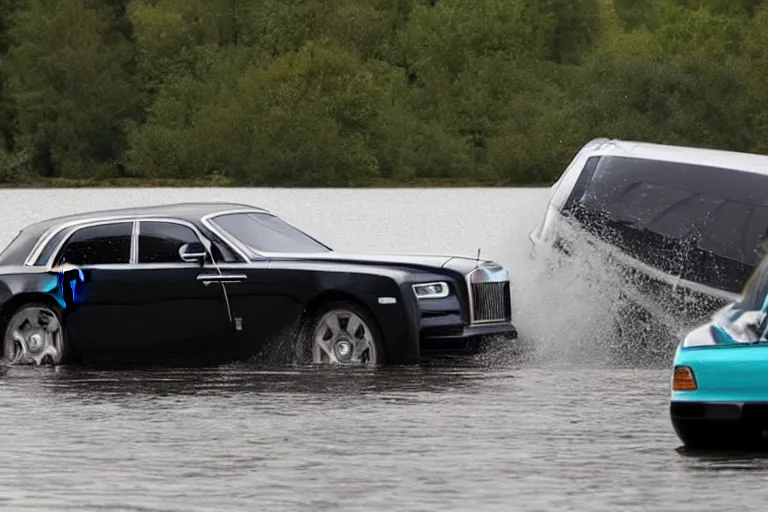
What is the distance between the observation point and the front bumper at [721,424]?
11461mm

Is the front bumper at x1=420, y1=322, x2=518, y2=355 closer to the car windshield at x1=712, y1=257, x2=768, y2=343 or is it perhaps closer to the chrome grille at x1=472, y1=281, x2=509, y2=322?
the chrome grille at x1=472, y1=281, x2=509, y2=322

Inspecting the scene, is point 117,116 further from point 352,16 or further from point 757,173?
point 757,173

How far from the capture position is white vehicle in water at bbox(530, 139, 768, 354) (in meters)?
18.6

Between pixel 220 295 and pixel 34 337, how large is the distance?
188 centimetres

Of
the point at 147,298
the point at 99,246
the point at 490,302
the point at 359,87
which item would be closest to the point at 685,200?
the point at 490,302

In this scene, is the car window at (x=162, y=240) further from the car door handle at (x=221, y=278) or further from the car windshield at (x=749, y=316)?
the car windshield at (x=749, y=316)

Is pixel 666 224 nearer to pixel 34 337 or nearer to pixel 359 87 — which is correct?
pixel 34 337

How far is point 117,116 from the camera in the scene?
116188 millimetres

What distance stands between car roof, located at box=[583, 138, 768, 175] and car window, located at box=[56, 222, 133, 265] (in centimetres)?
412

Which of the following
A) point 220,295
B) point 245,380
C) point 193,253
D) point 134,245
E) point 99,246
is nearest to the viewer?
point 245,380

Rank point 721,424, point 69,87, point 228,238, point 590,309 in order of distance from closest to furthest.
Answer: point 721,424, point 228,238, point 590,309, point 69,87

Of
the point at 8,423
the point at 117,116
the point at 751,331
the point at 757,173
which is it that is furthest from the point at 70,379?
the point at 117,116

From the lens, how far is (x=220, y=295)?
1838cm

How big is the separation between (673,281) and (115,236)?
4.81 m
